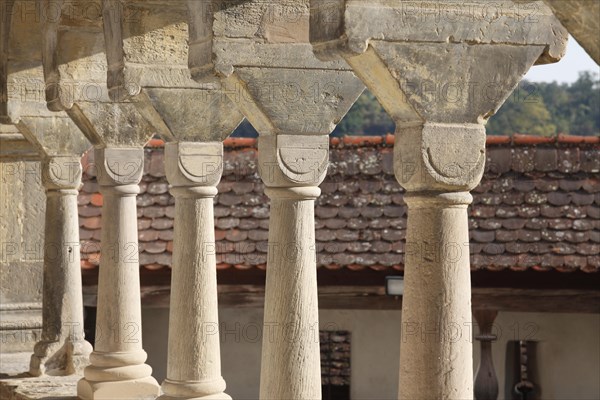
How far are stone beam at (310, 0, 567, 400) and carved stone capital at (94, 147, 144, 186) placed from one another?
4.13m

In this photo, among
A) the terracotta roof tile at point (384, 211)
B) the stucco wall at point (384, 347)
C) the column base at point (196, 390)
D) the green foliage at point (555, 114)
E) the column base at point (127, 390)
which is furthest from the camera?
the green foliage at point (555, 114)

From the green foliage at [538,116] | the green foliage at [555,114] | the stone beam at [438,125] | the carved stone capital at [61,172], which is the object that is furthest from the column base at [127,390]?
the green foliage at [555,114]

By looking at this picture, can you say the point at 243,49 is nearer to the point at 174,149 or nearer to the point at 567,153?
the point at 174,149

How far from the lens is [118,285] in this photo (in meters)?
8.67

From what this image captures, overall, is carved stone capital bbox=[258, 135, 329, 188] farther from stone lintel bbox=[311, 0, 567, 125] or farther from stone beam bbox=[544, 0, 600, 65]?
stone beam bbox=[544, 0, 600, 65]

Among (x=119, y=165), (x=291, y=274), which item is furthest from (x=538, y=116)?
(x=291, y=274)

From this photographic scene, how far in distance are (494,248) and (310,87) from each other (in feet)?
24.6

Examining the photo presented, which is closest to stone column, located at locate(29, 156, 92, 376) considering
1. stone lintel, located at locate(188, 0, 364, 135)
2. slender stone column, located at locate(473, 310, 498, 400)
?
stone lintel, located at locate(188, 0, 364, 135)

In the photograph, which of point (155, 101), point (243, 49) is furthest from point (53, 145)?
point (243, 49)

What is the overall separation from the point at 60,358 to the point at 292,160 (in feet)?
15.2

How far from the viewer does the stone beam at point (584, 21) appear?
10.5 ft

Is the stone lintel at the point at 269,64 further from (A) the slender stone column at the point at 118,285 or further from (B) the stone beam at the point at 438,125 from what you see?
(A) the slender stone column at the point at 118,285

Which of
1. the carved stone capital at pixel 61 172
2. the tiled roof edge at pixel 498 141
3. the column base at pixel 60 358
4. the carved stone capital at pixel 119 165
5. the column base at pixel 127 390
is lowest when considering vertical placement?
the column base at pixel 127 390

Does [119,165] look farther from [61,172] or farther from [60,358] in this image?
[60,358]
